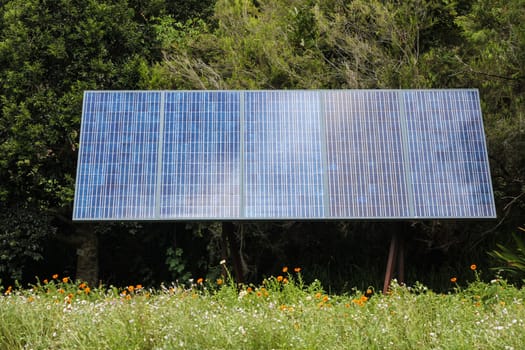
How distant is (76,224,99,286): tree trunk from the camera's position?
14.8 metres

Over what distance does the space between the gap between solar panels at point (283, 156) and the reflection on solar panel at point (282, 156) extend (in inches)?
0.7

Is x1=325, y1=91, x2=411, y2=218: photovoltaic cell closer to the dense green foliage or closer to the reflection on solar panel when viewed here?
the reflection on solar panel

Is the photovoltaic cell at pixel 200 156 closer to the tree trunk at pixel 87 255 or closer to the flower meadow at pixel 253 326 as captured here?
the flower meadow at pixel 253 326

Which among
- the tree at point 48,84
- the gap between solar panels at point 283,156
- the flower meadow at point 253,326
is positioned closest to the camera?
the flower meadow at point 253,326

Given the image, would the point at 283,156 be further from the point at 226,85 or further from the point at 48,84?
the point at 48,84

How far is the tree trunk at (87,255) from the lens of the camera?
14805mm

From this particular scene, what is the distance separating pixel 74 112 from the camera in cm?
1359

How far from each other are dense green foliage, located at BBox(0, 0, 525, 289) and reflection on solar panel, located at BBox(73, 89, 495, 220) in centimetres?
239

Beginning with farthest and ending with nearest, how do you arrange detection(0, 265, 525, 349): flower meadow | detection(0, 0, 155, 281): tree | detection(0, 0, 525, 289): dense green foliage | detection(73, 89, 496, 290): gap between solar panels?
detection(0, 0, 155, 281): tree
detection(0, 0, 525, 289): dense green foliage
detection(73, 89, 496, 290): gap between solar panels
detection(0, 265, 525, 349): flower meadow

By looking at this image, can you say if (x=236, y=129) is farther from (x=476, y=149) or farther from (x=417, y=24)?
(x=417, y=24)

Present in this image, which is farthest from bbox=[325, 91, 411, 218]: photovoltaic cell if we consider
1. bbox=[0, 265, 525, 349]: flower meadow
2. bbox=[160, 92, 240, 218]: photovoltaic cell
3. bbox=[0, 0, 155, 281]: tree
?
bbox=[0, 0, 155, 281]: tree

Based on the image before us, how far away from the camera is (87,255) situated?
14836 mm

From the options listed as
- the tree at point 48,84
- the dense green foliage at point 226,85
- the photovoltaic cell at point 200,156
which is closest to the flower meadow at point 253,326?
the photovoltaic cell at point 200,156

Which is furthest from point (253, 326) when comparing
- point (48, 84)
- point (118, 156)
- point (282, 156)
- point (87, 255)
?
point (48, 84)
